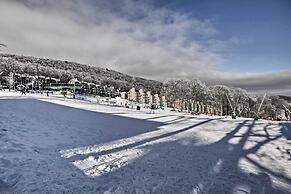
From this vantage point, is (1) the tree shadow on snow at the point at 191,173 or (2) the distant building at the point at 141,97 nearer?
(1) the tree shadow on snow at the point at 191,173

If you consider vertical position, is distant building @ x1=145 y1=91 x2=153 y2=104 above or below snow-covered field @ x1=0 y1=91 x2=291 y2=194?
above

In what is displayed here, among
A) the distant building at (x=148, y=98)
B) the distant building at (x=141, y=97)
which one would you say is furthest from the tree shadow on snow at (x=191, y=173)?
the distant building at (x=141, y=97)

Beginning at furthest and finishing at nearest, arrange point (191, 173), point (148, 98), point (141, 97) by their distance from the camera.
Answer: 1. point (141, 97)
2. point (148, 98)
3. point (191, 173)

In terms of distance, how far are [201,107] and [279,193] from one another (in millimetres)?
50526

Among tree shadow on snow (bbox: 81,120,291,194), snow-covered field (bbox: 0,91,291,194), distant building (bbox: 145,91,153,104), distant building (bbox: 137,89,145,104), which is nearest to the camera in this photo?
snow-covered field (bbox: 0,91,291,194)

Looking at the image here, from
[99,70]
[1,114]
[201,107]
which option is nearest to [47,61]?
[99,70]

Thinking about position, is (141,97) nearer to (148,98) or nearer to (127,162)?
(148,98)

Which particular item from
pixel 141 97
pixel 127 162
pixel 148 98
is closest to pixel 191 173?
pixel 127 162

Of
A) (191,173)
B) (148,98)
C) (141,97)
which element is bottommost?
(191,173)

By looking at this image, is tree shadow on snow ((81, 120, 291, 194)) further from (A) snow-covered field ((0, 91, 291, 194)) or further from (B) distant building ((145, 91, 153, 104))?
(B) distant building ((145, 91, 153, 104))

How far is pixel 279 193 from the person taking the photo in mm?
6133

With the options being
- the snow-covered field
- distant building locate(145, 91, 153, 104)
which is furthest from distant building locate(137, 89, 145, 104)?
the snow-covered field

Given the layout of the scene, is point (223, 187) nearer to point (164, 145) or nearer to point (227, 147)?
point (164, 145)

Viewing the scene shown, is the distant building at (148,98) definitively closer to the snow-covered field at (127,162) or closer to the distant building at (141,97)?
the distant building at (141,97)
